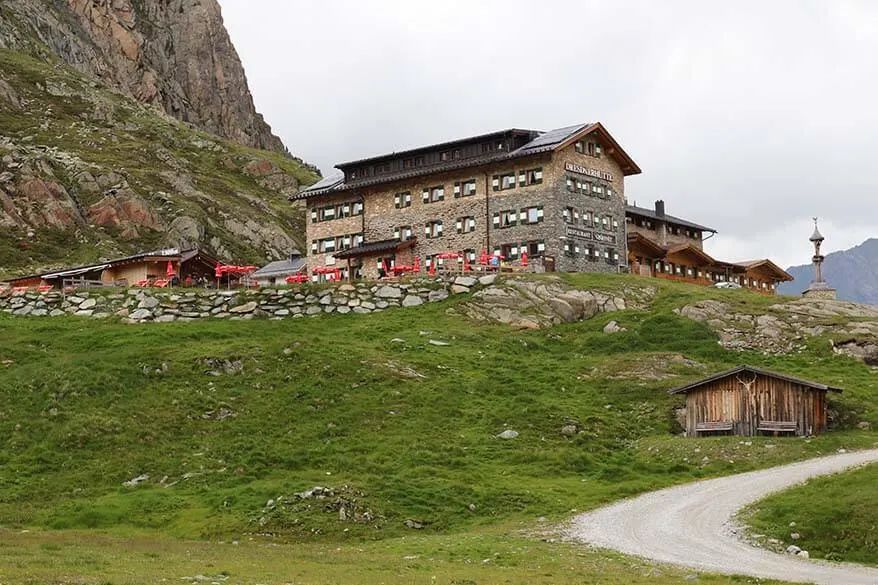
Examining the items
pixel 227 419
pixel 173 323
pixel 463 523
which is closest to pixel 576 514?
pixel 463 523

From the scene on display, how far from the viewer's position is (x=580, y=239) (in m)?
95.3

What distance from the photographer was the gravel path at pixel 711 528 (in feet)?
107

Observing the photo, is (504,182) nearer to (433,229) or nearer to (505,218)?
(505,218)

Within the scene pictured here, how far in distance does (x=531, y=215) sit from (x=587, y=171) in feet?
25.4

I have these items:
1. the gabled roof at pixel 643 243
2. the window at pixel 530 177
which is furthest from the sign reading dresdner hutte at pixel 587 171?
the gabled roof at pixel 643 243

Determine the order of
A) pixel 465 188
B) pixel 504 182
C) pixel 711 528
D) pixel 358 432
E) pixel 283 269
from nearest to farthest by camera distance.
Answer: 1. pixel 711 528
2. pixel 358 432
3. pixel 504 182
4. pixel 465 188
5. pixel 283 269

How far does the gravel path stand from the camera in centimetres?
3259

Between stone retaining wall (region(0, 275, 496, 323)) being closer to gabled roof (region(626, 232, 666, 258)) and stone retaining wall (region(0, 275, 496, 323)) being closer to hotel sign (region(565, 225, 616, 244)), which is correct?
hotel sign (region(565, 225, 616, 244))

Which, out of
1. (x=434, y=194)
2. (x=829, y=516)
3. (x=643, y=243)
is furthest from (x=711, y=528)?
(x=643, y=243)

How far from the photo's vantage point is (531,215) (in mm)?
94062

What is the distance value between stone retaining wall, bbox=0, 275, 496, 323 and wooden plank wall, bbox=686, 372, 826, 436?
27002 mm

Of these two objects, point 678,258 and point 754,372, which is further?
point 678,258

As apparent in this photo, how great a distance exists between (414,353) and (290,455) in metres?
17.5

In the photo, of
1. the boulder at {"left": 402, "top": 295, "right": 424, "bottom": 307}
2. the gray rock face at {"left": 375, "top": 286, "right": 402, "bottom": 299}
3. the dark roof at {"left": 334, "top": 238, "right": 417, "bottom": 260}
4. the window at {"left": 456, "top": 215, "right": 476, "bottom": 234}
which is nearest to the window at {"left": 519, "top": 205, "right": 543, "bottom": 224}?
the window at {"left": 456, "top": 215, "right": 476, "bottom": 234}
